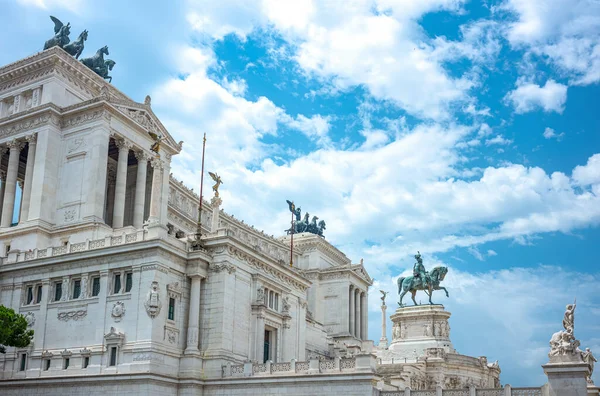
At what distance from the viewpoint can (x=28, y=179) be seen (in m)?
65.4

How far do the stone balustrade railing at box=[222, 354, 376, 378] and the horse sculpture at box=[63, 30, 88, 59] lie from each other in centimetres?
3950

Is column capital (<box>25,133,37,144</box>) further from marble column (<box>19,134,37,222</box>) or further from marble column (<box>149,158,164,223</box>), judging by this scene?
marble column (<box>149,158,164,223</box>)

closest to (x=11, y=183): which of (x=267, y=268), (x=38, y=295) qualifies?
(x=38, y=295)

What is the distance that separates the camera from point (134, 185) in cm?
7281

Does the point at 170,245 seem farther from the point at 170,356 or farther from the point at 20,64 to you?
the point at 20,64

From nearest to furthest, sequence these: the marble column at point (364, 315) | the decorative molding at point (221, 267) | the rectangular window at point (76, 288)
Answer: the rectangular window at point (76, 288) < the decorative molding at point (221, 267) < the marble column at point (364, 315)

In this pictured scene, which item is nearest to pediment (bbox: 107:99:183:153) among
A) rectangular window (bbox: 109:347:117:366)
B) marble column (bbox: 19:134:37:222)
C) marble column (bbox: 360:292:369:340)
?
marble column (bbox: 19:134:37:222)

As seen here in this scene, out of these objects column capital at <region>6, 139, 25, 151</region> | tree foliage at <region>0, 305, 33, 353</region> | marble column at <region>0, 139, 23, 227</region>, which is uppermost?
column capital at <region>6, 139, 25, 151</region>

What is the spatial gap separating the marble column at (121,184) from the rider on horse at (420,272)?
36646 mm

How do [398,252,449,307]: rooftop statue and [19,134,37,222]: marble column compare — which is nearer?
[19,134,37,222]: marble column

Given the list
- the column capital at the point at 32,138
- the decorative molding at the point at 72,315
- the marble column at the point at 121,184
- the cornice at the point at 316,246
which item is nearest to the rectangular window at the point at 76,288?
the decorative molding at the point at 72,315

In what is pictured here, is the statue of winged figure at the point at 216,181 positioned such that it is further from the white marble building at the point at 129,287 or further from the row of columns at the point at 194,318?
the row of columns at the point at 194,318

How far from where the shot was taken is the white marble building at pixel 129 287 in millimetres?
46625

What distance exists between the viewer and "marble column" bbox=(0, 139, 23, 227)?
215ft
